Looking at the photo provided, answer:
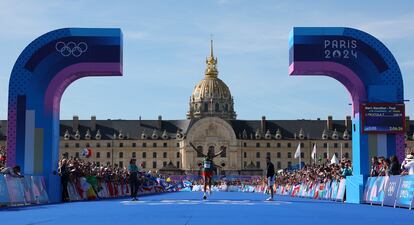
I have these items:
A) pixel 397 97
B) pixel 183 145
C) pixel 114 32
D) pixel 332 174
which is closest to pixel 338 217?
pixel 397 97

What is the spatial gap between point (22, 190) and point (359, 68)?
42.1ft

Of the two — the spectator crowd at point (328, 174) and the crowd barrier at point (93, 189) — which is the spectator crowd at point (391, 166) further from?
the crowd barrier at point (93, 189)

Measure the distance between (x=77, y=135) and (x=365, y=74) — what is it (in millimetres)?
143445

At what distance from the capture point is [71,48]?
29156mm

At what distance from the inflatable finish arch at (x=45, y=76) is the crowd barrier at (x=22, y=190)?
1.36 meters

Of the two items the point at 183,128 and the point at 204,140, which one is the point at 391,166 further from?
the point at 183,128

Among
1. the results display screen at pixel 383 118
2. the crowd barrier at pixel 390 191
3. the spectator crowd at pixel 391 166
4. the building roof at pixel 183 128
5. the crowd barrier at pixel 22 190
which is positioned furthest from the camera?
the building roof at pixel 183 128

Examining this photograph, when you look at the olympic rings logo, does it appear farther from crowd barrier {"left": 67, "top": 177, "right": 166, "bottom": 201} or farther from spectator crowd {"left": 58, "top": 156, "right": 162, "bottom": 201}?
crowd barrier {"left": 67, "top": 177, "right": 166, "bottom": 201}

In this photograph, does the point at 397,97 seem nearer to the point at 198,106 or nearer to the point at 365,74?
the point at 365,74

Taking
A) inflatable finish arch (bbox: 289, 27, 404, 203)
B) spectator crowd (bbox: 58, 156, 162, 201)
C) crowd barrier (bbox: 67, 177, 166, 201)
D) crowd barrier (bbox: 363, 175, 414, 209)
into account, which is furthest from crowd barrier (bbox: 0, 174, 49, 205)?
crowd barrier (bbox: 363, 175, 414, 209)

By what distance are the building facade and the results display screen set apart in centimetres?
13495

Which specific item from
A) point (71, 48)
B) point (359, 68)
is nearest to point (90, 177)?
point (71, 48)

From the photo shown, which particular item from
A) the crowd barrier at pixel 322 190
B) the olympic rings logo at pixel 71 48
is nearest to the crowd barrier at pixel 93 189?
the olympic rings logo at pixel 71 48

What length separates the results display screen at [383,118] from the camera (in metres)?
27.7
